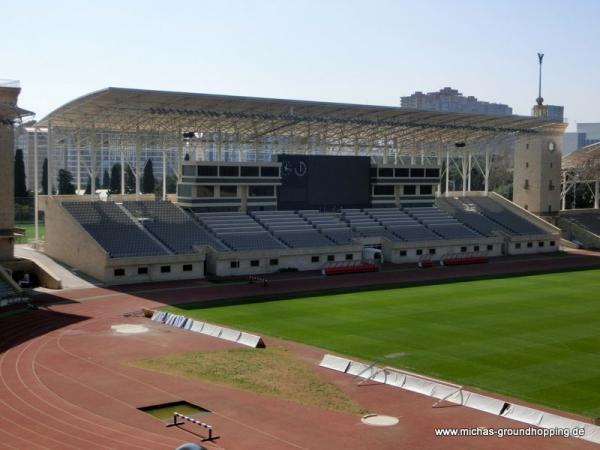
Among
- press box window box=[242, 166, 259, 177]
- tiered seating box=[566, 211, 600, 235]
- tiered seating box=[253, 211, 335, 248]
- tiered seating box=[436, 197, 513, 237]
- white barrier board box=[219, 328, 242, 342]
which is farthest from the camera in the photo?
tiered seating box=[566, 211, 600, 235]

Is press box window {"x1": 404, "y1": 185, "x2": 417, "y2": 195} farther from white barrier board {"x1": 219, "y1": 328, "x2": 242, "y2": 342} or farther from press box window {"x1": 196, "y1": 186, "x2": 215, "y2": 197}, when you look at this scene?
white barrier board {"x1": 219, "y1": 328, "x2": 242, "y2": 342}

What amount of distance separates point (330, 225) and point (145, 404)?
40272mm

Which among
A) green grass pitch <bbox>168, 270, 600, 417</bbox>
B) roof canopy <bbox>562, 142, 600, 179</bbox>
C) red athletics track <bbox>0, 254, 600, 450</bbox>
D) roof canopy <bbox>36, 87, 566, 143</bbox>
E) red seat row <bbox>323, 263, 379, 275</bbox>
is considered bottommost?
red athletics track <bbox>0, 254, 600, 450</bbox>

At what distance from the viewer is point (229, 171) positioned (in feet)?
198

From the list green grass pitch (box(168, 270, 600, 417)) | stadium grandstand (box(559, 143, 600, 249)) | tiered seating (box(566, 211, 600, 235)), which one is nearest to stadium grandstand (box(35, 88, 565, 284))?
Answer: tiered seating (box(566, 211, 600, 235))

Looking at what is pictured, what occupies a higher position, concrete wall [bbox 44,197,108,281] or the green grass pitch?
concrete wall [bbox 44,197,108,281]

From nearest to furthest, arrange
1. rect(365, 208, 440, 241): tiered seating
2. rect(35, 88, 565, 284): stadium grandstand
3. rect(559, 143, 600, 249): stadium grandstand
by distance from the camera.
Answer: rect(35, 88, 565, 284): stadium grandstand < rect(365, 208, 440, 241): tiered seating < rect(559, 143, 600, 249): stadium grandstand

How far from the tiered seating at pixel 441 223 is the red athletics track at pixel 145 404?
3681cm

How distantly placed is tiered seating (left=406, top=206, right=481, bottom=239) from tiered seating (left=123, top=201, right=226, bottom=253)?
21732 millimetres

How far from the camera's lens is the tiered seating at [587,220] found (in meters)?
77.3

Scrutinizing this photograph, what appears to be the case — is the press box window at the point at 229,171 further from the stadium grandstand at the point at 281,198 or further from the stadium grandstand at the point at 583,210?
the stadium grandstand at the point at 583,210

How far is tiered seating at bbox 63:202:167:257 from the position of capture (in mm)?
49344

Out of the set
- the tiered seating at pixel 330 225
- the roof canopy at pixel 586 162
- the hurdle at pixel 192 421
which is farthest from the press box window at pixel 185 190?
the roof canopy at pixel 586 162

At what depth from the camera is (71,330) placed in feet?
109
